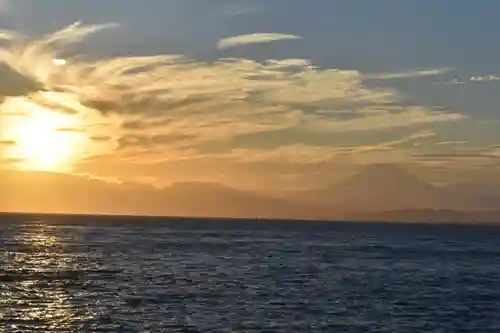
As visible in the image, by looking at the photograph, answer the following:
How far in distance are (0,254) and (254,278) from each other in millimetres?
41325

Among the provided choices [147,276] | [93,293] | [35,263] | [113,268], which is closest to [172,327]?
[93,293]

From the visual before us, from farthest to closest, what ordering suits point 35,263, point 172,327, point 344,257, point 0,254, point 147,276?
point 344,257, point 0,254, point 35,263, point 147,276, point 172,327

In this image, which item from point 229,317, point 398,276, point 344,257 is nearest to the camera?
point 229,317

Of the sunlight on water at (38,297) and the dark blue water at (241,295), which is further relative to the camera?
the dark blue water at (241,295)

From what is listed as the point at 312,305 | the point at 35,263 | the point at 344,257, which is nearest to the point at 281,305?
the point at 312,305

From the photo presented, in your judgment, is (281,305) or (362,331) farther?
(281,305)

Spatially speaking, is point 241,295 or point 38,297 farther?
point 241,295

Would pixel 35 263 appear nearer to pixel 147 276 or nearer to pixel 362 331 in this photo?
pixel 147 276

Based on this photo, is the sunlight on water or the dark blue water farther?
the dark blue water

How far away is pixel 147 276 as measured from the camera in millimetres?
67375

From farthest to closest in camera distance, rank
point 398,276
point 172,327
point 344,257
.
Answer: point 344,257 < point 398,276 < point 172,327

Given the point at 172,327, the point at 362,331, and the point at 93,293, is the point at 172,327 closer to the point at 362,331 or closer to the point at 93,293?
the point at 362,331

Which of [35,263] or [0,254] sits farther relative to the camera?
[0,254]

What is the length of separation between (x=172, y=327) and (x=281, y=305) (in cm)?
1141
